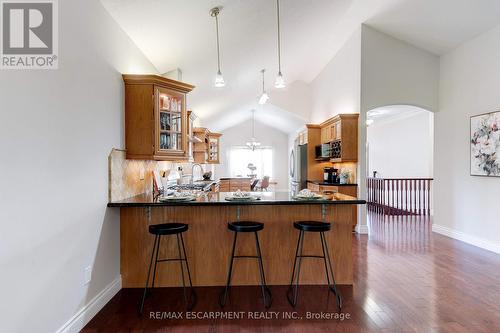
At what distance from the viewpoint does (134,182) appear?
3264 millimetres

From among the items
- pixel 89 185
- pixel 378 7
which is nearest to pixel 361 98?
pixel 378 7

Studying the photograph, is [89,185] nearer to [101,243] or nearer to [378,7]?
[101,243]

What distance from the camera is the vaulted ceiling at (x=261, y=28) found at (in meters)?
2.95

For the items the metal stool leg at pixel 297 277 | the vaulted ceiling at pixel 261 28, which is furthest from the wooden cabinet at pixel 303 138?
the metal stool leg at pixel 297 277

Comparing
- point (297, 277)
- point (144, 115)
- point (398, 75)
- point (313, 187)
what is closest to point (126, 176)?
point (144, 115)

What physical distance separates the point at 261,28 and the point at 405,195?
564 centimetres

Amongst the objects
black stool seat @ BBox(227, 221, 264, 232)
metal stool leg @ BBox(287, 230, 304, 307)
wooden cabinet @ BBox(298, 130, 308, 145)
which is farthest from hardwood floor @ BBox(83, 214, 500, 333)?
wooden cabinet @ BBox(298, 130, 308, 145)

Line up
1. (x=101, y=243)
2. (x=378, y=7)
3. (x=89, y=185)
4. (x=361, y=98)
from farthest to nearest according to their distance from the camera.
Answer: (x=361, y=98), (x=378, y=7), (x=101, y=243), (x=89, y=185)

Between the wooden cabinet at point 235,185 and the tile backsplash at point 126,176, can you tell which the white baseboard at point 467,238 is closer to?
the wooden cabinet at point 235,185

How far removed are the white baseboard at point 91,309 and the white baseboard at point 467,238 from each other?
512 centimetres

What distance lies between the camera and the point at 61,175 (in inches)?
76.8

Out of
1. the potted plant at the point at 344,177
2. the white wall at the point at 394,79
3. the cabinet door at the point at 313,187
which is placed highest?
the white wall at the point at 394,79

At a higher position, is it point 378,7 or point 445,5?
point 378,7

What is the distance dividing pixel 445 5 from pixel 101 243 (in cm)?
544
